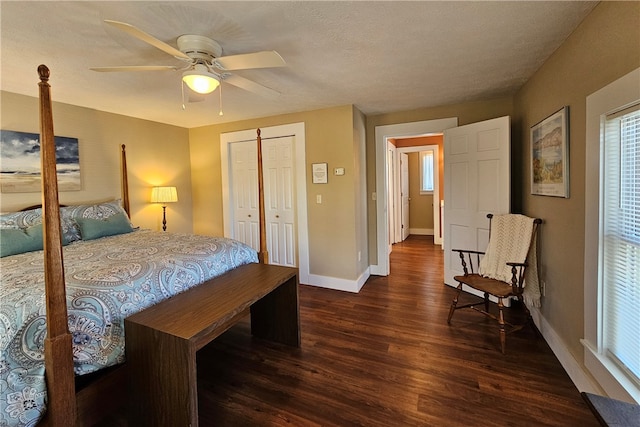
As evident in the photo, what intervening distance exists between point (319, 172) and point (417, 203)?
4.24 metres

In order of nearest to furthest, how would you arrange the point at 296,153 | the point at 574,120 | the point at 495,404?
the point at 495,404 → the point at 574,120 → the point at 296,153

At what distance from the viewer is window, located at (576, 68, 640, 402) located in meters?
1.33

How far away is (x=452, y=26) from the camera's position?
1.71 m

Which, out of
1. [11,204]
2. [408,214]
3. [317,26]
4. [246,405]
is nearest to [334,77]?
[317,26]

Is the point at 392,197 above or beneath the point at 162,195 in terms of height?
beneath

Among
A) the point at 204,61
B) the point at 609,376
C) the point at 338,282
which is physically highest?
the point at 204,61

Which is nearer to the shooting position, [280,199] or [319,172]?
[319,172]

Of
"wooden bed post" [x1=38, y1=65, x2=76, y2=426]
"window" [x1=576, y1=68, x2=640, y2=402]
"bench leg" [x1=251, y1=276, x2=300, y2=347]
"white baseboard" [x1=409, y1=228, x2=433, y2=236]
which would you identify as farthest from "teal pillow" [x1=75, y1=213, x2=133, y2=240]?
"white baseboard" [x1=409, y1=228, x2=433, y2=236]

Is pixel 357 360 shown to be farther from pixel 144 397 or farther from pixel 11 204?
pixel 11 204

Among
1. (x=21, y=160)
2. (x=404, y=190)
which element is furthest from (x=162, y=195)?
(x=404, y=190)

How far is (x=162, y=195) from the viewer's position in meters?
3.83

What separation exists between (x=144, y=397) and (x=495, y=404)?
1929 mm

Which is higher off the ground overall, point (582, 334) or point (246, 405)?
point (582, 334)

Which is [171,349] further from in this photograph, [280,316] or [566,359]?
Answer: [566,359]
